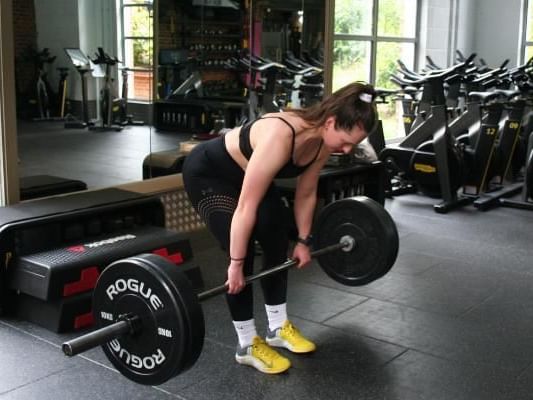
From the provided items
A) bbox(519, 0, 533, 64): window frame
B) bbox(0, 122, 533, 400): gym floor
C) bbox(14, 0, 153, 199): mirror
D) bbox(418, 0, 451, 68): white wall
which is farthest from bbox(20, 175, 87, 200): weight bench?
bbox(519, 0, 533, 64): window frame

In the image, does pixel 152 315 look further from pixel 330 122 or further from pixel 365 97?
pixel 365 97

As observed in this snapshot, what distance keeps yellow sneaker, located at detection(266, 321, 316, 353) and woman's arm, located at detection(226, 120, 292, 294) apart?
0.63 m

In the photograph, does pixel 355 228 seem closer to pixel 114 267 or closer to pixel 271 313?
pixel 271 313

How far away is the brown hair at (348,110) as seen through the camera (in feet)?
6.97

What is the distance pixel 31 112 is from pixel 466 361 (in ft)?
7.68

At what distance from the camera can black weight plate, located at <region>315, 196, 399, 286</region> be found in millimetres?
2770

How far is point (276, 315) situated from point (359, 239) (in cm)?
49

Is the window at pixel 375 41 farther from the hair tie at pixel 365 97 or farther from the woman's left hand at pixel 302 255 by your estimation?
the hair tie at pixel 365 97

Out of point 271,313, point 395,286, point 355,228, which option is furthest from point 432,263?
point 271,313

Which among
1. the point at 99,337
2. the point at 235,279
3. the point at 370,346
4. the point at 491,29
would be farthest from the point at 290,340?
the point at 491,29

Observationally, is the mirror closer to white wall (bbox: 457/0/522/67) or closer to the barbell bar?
the barbell bar

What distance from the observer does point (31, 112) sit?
3.29m

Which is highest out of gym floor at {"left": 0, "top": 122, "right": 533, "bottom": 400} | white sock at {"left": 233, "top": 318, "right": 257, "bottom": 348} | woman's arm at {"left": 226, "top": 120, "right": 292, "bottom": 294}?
woman's arm at {"left": 226, "top": 120, "right": 292, "bottom": 294}

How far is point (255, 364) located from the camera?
8.32ft
